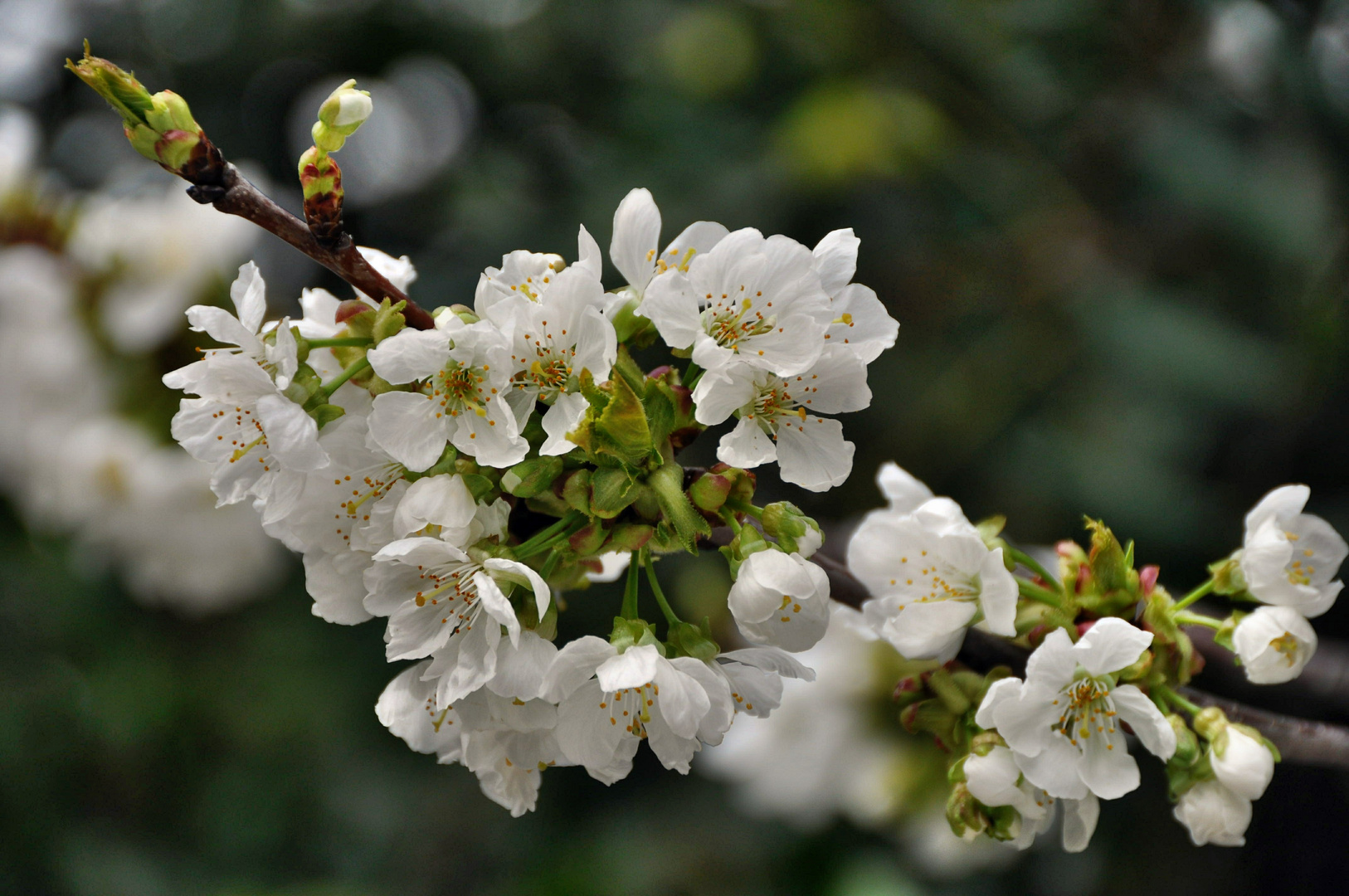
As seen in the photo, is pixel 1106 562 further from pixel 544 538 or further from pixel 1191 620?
pixel 544 538

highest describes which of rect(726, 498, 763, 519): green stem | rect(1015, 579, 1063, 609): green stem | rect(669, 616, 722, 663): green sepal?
rect(726, 498, 763, 519): green stem

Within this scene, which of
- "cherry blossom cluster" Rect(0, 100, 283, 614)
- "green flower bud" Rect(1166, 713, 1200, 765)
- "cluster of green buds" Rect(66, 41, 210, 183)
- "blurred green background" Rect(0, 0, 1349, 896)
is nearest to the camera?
"cluster of green buds" Rect(66, 41, 210, 183)

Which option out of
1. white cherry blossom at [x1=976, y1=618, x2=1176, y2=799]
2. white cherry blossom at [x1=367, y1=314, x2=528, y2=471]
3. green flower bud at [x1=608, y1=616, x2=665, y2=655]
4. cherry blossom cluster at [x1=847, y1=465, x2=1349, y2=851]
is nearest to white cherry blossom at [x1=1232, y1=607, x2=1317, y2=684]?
cherry blossom cluster at [x1=847, y1=465, x2=1349, y2=851]

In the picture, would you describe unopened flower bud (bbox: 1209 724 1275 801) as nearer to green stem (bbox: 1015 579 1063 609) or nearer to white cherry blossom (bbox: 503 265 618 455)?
green stem (bbox: 1015 579 1063 609)

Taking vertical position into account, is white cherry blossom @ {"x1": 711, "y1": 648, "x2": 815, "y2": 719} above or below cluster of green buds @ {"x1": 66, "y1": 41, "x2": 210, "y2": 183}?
below

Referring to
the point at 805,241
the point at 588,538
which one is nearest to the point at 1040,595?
the point at 588,538

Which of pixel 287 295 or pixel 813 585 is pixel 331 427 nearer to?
pixel 813 585

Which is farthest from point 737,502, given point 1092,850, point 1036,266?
point 1036,266

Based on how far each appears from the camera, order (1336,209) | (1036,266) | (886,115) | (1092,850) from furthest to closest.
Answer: (1036,266), (886,115), (1092,850), (1336,209)
